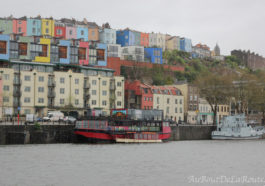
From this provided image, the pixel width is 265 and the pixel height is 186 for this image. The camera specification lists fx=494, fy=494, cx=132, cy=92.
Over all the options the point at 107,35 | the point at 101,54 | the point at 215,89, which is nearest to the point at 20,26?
the point at 107,35

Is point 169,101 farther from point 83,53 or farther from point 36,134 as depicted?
point 36,134

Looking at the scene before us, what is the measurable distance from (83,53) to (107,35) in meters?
54.1

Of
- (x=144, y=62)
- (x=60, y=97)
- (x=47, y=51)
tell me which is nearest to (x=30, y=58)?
(x=47, y=51)

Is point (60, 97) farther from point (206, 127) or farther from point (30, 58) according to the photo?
point (206, 127)

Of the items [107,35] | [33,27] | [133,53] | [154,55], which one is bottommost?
[154,55]

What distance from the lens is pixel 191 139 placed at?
90750mm

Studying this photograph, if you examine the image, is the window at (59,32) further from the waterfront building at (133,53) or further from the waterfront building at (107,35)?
the waterfront building at (133,53)

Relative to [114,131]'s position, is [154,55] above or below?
above

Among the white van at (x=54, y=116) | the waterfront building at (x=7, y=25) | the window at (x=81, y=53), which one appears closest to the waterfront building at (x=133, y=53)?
the waterfront building at (x=7, y=25)

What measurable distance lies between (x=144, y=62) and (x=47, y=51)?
4662cm

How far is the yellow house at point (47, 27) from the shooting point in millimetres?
148250

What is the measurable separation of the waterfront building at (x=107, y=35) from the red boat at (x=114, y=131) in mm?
92357

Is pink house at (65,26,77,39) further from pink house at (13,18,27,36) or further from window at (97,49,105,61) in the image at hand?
window at (97,49,105,61)

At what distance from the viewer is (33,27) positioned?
146375 mm
